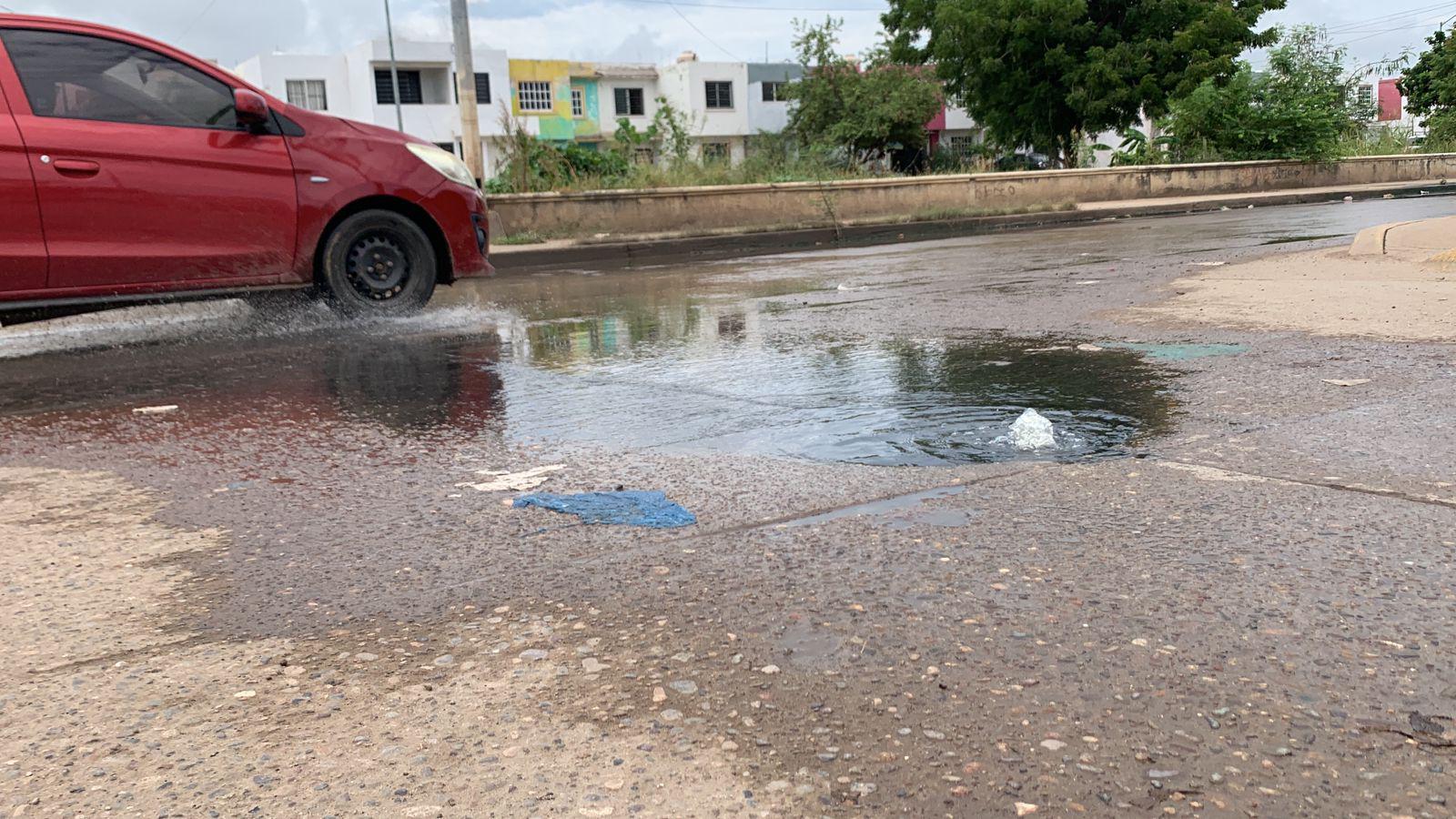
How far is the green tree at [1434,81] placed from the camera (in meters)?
47.3

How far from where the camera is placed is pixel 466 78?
1666 centimetres

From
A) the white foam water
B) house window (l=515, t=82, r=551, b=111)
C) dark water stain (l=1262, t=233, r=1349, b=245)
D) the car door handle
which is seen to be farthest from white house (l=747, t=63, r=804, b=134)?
the white foam water

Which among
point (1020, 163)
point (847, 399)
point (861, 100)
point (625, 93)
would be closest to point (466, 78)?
point (847, 399)

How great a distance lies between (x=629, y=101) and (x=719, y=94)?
508 centimetres

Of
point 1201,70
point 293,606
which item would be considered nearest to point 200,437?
point 293,606

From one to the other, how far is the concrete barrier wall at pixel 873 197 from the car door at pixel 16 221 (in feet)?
28.0

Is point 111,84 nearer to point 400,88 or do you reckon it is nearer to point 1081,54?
point 1081,54

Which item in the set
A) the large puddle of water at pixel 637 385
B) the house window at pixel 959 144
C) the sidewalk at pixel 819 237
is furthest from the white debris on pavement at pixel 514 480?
the house window at pixel 959 144

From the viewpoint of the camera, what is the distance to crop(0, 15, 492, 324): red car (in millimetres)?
6578

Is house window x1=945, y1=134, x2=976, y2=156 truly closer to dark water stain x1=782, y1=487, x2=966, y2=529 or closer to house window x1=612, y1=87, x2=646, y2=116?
house window x1=612, y1=87, x2=646, y2=116

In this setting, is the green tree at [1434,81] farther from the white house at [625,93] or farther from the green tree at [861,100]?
the white house at [625,93]

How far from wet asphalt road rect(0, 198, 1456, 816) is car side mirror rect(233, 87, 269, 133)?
1.56m

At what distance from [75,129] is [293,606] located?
5141 millimetres

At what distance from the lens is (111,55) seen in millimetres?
6859
